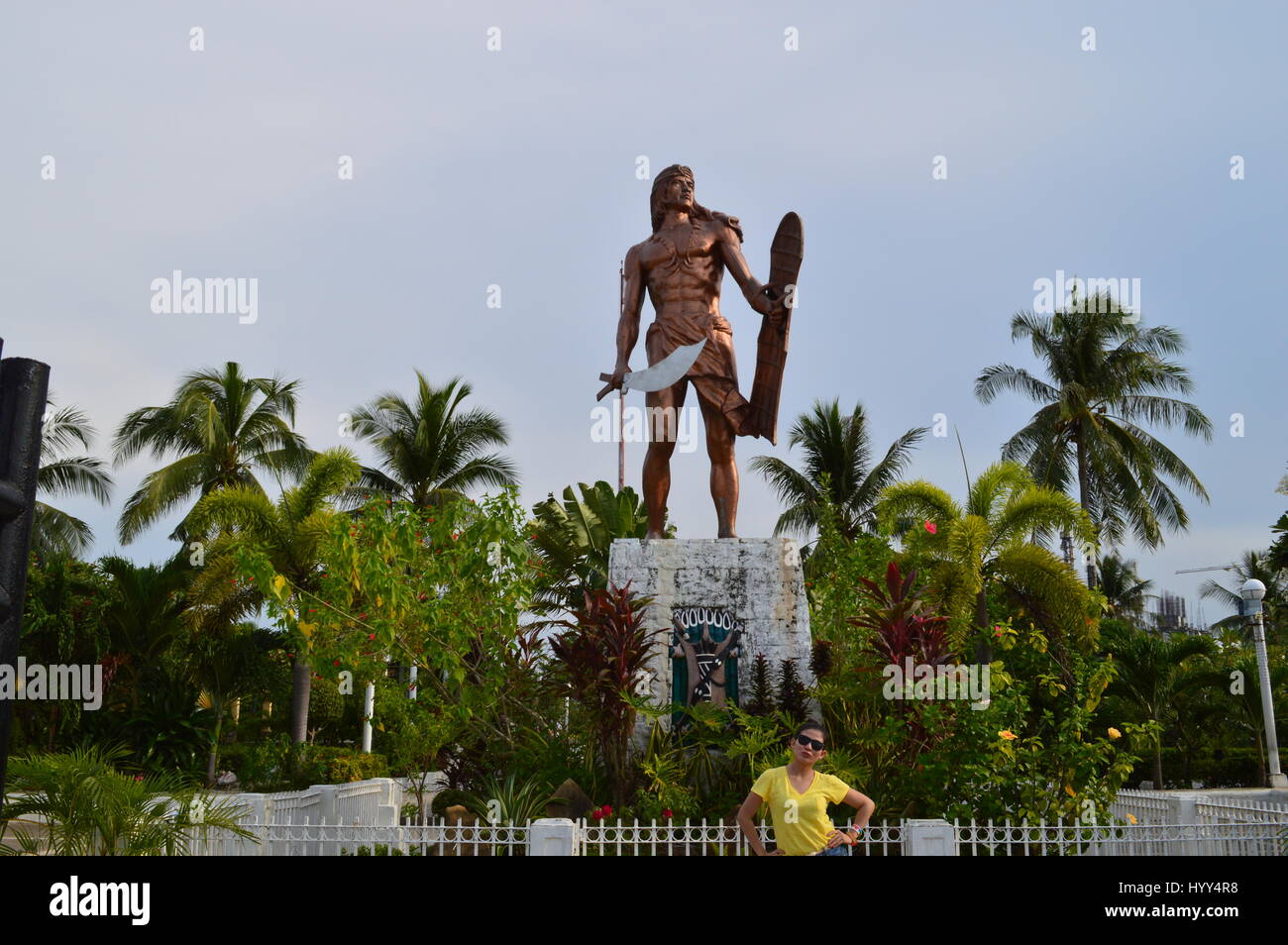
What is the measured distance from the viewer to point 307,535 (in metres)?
16.6

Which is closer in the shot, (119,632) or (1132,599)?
(119,632)

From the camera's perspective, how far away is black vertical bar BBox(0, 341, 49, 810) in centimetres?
123

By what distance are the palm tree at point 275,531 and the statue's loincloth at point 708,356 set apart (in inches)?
350

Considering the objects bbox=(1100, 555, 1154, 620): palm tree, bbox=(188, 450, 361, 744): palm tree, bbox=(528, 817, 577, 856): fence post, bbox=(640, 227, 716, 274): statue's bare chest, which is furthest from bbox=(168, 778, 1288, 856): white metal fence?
bbox=(1100, 555, 1154, 620): palm tree

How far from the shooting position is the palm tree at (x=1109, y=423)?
23.5 meters

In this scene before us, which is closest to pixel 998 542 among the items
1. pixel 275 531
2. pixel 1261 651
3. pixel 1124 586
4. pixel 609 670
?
pixel 1261 651

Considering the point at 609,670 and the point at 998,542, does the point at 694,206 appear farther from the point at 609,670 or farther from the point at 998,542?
the point at 998,542

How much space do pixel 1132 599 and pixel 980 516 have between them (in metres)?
27.9

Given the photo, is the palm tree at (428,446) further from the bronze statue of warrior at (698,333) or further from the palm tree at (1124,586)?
the palm tree at (1124,586)

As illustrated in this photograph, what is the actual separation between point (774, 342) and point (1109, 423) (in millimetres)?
17657

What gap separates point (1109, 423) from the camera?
941 inches

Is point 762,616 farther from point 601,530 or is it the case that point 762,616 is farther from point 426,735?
point 601,530

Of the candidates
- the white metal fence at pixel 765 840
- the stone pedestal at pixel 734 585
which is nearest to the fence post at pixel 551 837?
the white metal fence at pixel 765 840
